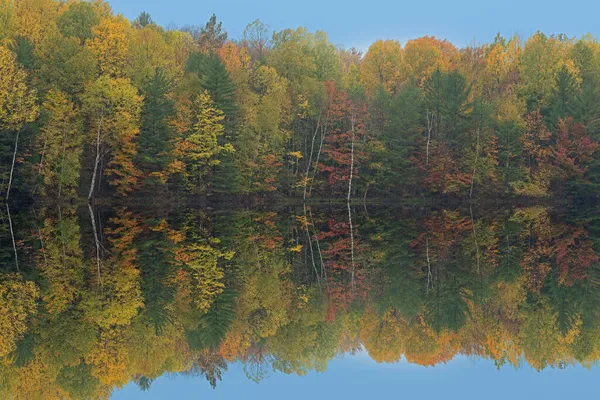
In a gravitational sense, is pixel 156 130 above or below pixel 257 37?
below

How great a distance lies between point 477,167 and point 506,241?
32814mm

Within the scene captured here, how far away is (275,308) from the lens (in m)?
13.9

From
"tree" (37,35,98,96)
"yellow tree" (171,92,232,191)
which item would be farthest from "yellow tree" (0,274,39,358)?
"yellow tree" (171,92,232,191)

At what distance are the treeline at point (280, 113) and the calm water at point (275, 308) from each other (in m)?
21.2

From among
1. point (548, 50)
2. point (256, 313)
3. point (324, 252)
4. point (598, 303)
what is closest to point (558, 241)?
point (324, 252)

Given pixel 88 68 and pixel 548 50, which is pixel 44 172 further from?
pixel 548 50

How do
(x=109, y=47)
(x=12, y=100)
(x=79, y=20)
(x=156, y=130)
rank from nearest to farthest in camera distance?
(x=12, y=100)
(x=109, y=47)
(x=156, y=130)
(x=79, y=20)

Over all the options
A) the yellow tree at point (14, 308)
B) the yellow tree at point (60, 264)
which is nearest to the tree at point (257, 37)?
the yellow tree at point (60, 264)

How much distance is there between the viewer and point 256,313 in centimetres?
1340

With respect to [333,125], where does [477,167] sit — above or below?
below

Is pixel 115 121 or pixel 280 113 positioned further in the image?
pixel 280 113

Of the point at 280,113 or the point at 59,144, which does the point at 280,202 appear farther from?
the point at 59,144

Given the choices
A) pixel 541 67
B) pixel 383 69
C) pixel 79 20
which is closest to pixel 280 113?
pixel 383 69

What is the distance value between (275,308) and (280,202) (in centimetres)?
4240
